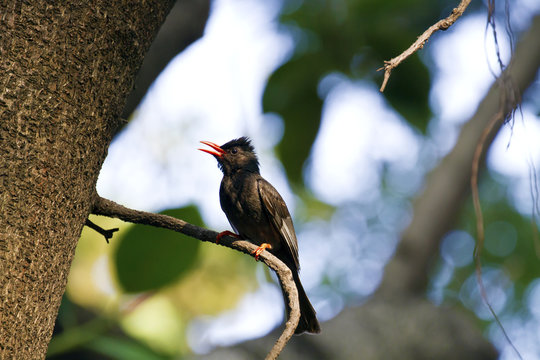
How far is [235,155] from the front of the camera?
513 cm

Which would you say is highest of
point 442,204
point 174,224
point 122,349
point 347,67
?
point 442,204

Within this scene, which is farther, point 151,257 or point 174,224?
point 151,257

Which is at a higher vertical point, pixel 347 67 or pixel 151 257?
pixel 347 67

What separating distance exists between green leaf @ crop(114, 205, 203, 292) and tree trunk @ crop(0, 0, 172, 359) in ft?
2.59

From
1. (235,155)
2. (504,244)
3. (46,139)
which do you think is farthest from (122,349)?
(504,244)

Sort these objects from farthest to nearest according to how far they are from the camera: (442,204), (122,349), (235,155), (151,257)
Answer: (442,204), (235,155), (122,349), (151,257)

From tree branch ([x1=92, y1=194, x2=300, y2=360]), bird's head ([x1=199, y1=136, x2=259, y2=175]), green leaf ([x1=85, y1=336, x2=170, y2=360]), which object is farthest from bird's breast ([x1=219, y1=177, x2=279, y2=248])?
tree branch ([x1=92, y1=194, x2=300, y2=360])

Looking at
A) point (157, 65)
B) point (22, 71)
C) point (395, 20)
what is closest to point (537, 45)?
point (395, 20)

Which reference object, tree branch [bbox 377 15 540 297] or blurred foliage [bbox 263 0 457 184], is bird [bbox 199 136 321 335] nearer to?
blurred foliage [bbox 263 0 457 184]

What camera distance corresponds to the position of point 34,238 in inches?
60.8

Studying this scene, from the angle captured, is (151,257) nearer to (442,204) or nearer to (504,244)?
(442,204)

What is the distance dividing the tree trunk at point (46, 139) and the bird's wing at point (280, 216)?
2.65 meters

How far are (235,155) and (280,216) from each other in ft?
3.27

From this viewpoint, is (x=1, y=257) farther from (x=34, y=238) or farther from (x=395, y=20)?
(x=395, y=20)
